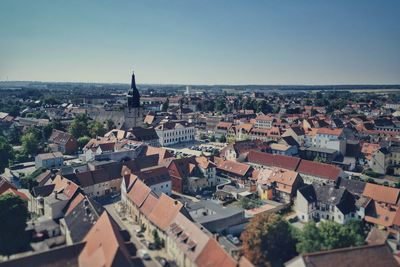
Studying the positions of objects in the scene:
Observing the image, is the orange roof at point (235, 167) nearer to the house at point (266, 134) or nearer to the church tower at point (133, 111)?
the house at point (266, 134)

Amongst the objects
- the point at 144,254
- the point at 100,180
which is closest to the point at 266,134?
the point at 100,180

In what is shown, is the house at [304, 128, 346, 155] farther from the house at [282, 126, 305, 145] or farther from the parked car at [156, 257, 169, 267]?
the parked car at [156, 257, 169, 267]

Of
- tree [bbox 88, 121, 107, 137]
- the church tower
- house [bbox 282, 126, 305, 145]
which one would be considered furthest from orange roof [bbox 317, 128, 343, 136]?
tree [bbox 88, 121, 107, 137]

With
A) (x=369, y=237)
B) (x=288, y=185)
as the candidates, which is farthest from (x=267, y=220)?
(x=288, y=185)

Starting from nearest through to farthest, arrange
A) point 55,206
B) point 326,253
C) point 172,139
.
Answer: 1. point 326,253
2. point 55,206
3. point 172,139

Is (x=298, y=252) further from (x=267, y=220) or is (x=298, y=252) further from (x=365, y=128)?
(x=365, y=128)

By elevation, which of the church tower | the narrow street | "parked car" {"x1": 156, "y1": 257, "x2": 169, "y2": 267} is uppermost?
the church tower

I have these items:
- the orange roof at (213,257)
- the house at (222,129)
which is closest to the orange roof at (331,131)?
the house at (222,129)
